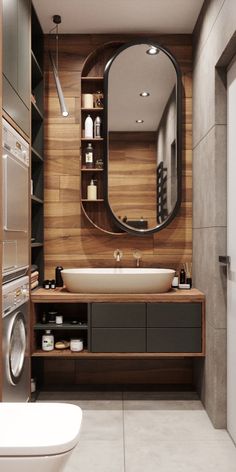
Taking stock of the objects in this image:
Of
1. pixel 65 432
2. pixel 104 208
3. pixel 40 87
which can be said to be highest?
pixel 40 87

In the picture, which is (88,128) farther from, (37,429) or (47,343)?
(37,429)

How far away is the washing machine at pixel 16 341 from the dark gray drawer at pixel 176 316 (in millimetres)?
823

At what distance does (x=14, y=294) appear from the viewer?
2408 mm

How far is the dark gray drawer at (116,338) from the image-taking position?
2.94m

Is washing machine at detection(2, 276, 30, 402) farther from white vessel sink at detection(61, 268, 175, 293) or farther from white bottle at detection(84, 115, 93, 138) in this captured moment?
white bottle at detection(84, 115, 93, 138)

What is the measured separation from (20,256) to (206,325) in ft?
4.22

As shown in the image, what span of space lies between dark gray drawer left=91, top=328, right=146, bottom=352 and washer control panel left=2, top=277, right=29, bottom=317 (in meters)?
0.55

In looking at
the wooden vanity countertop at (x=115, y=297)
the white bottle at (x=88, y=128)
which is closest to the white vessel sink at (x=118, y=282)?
the wooden vanity countertop at (x=115, y=297)

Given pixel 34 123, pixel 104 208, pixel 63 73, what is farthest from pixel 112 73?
pixel 104 208

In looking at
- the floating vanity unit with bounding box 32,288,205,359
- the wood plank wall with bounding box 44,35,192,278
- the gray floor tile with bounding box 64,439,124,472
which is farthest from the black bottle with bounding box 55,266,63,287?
the gray floor tile with bounding box 64,439,124,472

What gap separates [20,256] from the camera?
2547 millimetres

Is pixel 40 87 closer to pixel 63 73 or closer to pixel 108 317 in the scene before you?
pixel 63 73

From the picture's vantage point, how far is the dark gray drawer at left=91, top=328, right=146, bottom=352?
294cm

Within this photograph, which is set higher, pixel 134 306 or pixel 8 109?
pixel 8 109
